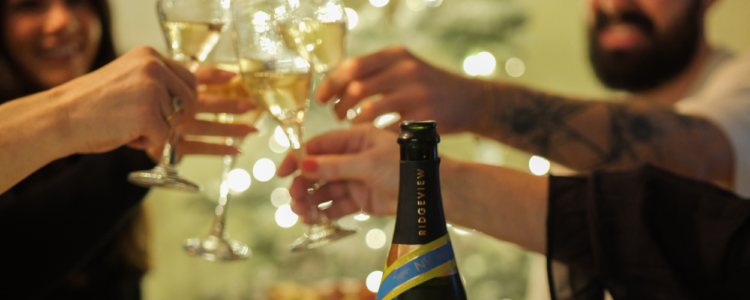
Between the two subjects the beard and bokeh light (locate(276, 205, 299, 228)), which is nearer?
the beard

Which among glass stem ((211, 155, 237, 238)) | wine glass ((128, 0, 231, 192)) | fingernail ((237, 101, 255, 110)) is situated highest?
wine glass ((128, 0, 231, 192))

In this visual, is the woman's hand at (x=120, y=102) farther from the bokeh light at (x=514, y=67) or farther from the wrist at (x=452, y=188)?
the bokeh light at (x=514, y=67)

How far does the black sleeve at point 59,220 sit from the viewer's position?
1.23 m

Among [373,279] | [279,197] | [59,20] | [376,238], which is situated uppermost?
[59,20]

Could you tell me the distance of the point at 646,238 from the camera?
0.64 meters

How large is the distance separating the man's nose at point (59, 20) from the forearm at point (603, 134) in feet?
3.38

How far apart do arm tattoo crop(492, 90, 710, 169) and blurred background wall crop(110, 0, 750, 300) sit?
0.80 meters

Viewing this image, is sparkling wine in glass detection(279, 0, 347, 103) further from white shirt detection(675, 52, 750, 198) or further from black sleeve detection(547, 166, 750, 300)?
white shirt detection(675, 52, 750, 198)

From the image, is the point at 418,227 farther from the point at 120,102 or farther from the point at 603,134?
the point at 603,134

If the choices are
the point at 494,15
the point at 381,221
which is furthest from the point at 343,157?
the point at 494,15

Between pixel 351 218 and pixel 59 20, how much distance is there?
59.6 inches

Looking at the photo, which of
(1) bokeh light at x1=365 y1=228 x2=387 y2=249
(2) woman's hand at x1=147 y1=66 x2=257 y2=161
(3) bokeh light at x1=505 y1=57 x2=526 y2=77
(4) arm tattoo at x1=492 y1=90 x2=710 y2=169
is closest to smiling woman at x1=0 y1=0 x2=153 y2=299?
(2) woman's hand at x1=147 y1=66 x2=257 y2=161

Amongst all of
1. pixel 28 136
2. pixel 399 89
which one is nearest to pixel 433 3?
pixel 399 89

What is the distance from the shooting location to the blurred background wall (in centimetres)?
232
